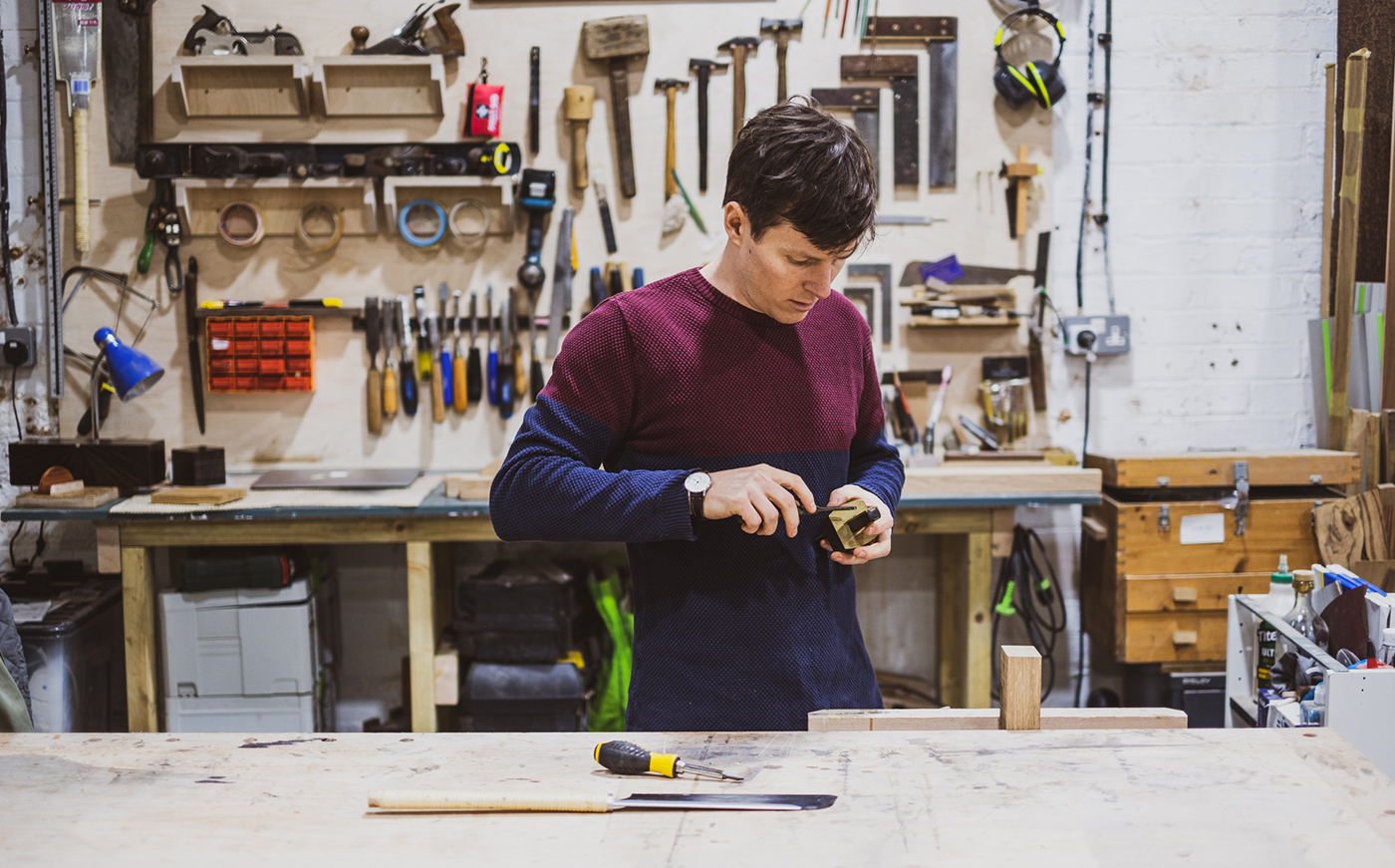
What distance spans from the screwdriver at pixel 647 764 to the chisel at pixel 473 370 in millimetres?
Result: 2213

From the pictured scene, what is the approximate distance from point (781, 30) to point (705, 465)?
7.13 ft

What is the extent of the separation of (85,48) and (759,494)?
2962 millimetres

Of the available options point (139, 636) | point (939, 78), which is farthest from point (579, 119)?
point (139, 636)

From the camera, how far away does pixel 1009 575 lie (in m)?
3.02

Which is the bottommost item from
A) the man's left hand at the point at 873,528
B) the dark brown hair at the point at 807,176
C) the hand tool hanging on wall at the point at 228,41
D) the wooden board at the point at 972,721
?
the wooden board at the point at 972,721

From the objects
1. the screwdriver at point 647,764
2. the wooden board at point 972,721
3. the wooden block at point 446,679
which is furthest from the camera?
the wooden block at point 446,679

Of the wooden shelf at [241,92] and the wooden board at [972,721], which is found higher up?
the wooden shelf at [241,92]

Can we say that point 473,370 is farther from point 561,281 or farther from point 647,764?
point 647,764

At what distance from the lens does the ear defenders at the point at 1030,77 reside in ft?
9.87

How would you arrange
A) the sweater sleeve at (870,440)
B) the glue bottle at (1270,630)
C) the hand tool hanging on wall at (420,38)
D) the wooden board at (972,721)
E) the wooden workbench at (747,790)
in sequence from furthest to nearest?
the hand tool hanging on wall at (420,38) → the glue bottle at (1270,630) → the sweater sleeve at (870,440) → the wooden board at (972,721) → the wooden workbench at (747,790)

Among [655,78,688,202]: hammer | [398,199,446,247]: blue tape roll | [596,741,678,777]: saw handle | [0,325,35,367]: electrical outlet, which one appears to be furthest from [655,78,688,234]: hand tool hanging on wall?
[596,741,678,777]: saw handle

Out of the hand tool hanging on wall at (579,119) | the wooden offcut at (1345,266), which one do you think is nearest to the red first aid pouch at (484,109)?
the hand tool hanging on wall at (579,119)

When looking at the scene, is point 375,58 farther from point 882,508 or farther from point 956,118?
point 882,508

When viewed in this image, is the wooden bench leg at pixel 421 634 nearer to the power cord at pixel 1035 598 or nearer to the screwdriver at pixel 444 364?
the screwdriver at pixel 444 364
